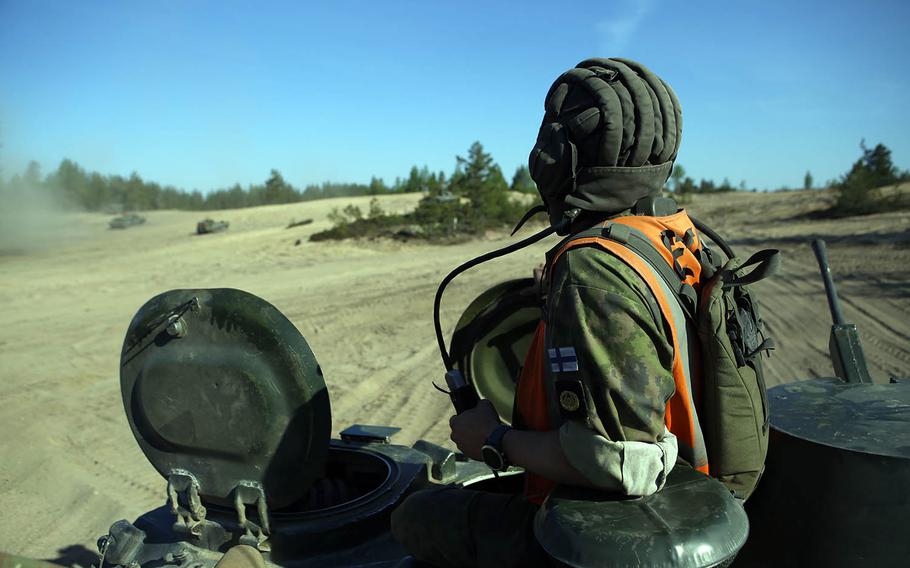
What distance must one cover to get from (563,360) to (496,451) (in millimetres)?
336

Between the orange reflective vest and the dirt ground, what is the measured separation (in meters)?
3.72

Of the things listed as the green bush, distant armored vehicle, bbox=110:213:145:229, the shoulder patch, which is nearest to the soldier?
the shoulder patch

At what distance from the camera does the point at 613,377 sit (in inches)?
63.3

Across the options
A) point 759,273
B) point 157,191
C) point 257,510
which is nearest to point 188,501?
point 257,510

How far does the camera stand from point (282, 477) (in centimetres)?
236

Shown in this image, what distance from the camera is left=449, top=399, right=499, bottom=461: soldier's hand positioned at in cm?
197

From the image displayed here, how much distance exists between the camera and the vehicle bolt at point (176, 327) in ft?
7.54

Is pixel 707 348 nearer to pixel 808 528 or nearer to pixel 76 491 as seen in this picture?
pixel 808 528

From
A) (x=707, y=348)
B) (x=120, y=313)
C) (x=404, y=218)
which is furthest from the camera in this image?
(x=404, y=218)

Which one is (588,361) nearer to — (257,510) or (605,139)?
(605,139)

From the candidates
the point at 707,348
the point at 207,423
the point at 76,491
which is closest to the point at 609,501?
the point at 707,348

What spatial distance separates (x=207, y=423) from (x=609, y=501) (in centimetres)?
135

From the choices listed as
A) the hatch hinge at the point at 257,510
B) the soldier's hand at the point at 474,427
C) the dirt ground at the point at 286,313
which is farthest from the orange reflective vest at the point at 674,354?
the dirt ground at the point at 286,313

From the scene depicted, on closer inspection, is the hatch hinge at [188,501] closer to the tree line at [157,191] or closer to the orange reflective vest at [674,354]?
the orange reflective vest at [674,354]
